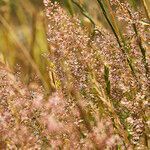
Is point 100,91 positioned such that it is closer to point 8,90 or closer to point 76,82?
point 76,82

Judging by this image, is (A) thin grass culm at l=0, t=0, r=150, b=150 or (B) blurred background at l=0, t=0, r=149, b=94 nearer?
(A) thin grass culm at l=0, t=0, r=150, b=150

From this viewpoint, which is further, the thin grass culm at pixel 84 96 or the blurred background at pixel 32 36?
the blurred background at pixel 32 36

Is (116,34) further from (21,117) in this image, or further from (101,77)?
(21,117)

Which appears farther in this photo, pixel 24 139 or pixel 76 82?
pixel 76 82

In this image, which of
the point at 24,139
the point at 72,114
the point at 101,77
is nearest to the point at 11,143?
the point at 24,139

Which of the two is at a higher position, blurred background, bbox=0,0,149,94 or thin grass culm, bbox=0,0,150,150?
thin grass culm, bbox=0,0,150,150

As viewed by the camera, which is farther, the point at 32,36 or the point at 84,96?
the point at 32,36

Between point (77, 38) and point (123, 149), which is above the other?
point (77, 38)

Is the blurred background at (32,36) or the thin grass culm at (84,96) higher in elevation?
the thin grass culm at (84,96)
